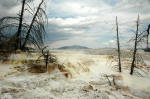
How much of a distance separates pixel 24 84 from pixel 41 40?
3.64 metres

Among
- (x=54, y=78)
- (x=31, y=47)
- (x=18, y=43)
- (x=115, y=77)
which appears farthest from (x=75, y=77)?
(x=18, y=43)

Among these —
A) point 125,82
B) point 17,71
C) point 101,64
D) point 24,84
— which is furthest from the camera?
point 101,64

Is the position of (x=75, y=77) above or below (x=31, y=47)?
below

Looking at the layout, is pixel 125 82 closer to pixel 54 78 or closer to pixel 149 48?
pixel 149 48

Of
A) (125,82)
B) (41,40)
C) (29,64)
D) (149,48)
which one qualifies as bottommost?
(125,82)

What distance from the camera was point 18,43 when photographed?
336 inches

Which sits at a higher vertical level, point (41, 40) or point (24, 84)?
point (41, 40)

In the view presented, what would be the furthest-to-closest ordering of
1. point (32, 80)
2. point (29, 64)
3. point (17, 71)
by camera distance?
point (29, 64)
point (17, 71)
point (32, 80)

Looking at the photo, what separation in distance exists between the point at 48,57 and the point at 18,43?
220 cm

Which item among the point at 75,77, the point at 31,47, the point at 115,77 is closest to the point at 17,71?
the point at 31,47

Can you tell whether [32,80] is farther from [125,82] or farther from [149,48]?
[149,48]

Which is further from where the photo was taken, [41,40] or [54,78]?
[41,40]

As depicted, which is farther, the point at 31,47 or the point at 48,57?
the point at 31,47

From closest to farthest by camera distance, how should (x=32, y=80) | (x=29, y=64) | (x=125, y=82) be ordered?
1. (x=32, y=80)
2. (x=29, y=64)
3. (x=125, y=82)
